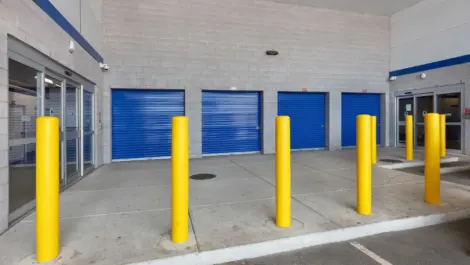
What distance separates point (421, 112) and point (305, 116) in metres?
4.75

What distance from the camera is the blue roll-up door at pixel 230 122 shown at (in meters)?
9.23

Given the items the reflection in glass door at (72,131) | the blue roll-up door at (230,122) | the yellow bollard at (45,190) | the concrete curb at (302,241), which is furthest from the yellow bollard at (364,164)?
the blue roll-up door at (230,122)

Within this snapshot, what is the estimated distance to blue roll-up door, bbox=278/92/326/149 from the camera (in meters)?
10.1

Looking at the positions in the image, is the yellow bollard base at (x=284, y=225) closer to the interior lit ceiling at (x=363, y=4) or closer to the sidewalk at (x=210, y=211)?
the sidewalk at (x=210, y=211)

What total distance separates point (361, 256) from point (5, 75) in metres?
4.42

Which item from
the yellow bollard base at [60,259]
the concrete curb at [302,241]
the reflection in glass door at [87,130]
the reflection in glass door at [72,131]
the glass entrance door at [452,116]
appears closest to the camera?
the yellow bollard base at [60,259]

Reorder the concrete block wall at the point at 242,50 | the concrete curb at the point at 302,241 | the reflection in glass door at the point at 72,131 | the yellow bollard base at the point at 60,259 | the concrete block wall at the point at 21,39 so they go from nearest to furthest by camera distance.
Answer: the yellow bollard base at the point at 60,259
the concrete curb at the point at 302,241
the concrete block wall at the point at 21,39
the reflection in glass door at the point at 72,131
the concrete block wall at the point at 242,50

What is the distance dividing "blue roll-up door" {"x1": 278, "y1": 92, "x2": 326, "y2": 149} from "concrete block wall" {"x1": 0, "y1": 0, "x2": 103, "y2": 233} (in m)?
7.30

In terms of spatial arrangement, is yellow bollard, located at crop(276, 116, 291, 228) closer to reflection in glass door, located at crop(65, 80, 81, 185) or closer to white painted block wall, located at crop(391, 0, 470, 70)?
reflection in glass door, located at crop(65, 80, 81, 185)

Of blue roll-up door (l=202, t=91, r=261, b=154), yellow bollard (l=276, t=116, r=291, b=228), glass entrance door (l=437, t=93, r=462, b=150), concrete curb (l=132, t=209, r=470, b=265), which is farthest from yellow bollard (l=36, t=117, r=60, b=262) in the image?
glass entrance door (l=437, t=93, r=462, b=150)

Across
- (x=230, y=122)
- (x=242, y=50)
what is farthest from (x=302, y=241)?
(x=242, y=50)

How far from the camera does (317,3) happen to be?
982 centimetres

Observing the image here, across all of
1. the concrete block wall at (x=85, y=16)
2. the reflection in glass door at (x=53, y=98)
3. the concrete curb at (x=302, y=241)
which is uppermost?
the concrete block wall at (x=85, y=16)

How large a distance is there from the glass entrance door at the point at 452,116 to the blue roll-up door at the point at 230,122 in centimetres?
692
